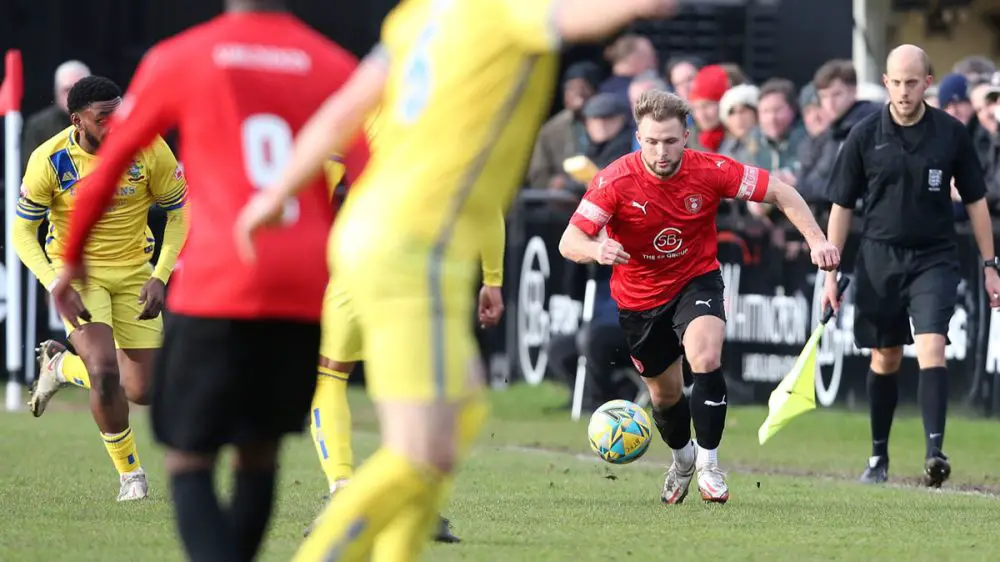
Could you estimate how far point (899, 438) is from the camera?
45.8ft

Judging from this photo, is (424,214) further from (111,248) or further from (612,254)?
(111,248)

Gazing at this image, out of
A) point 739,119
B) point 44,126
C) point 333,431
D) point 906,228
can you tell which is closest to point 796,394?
point 906,228

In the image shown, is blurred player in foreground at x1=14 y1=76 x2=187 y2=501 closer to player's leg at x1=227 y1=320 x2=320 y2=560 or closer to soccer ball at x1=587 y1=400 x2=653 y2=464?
soccer ball at x1=587 y1=400 x2=653 y2=464

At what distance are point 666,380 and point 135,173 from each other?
3088mm

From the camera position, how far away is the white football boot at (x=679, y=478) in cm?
996

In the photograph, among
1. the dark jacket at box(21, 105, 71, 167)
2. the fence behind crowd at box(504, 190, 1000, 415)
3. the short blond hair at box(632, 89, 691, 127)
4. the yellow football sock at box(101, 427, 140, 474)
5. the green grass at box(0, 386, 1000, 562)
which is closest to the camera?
the green grass at box(0, 386, 1000, 562)

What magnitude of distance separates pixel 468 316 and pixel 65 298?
170 centimetres

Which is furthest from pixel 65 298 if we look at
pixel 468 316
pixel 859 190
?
pixel 859 190

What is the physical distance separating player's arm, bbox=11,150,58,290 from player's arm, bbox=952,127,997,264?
5.43 metres

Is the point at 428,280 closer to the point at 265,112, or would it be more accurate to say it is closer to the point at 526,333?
the point at 265,112

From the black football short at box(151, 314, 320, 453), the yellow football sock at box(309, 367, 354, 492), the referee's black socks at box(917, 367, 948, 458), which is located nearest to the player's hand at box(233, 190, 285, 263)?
the black football short at box(151, 314, 320, 453)

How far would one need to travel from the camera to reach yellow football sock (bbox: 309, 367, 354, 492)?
896cm

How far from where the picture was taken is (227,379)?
5.62 metres

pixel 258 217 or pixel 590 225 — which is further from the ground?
pixel 258 217
